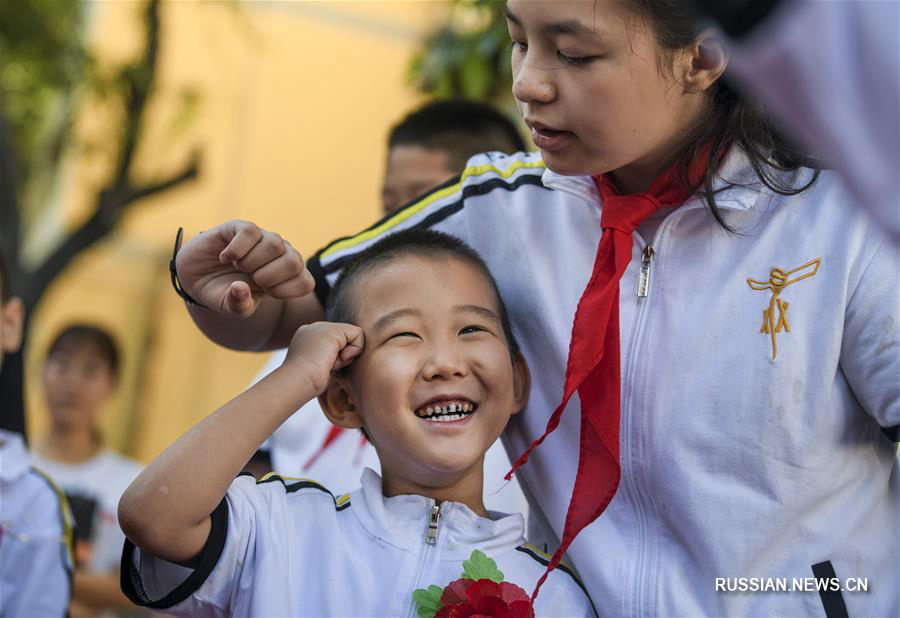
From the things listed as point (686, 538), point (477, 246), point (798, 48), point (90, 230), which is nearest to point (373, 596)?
point (686, 538)

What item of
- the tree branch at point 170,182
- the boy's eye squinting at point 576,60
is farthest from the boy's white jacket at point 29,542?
the tree branch at point 170,182

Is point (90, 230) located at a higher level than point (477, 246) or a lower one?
higher

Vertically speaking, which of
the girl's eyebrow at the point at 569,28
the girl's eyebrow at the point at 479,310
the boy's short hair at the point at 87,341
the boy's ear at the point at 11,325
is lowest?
the girl's eyebrow at the point at 479,310

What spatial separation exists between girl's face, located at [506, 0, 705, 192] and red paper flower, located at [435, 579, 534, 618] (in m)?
0.76

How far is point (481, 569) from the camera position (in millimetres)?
1967

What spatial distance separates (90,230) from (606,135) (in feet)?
21.5

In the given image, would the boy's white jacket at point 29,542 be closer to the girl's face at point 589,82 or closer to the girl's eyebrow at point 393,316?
the girl's eyebrow at point 393,316

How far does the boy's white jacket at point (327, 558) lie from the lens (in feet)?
6.32

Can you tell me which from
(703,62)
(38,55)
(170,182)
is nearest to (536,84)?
(703,62)

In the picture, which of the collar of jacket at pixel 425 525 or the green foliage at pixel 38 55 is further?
the green foliage at pixel 38 55

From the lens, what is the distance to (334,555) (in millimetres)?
2021

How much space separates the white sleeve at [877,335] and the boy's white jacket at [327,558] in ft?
2.13

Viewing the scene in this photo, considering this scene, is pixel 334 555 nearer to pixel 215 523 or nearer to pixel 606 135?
pixel 215 523

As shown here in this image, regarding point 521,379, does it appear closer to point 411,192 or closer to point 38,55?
point 411,192
